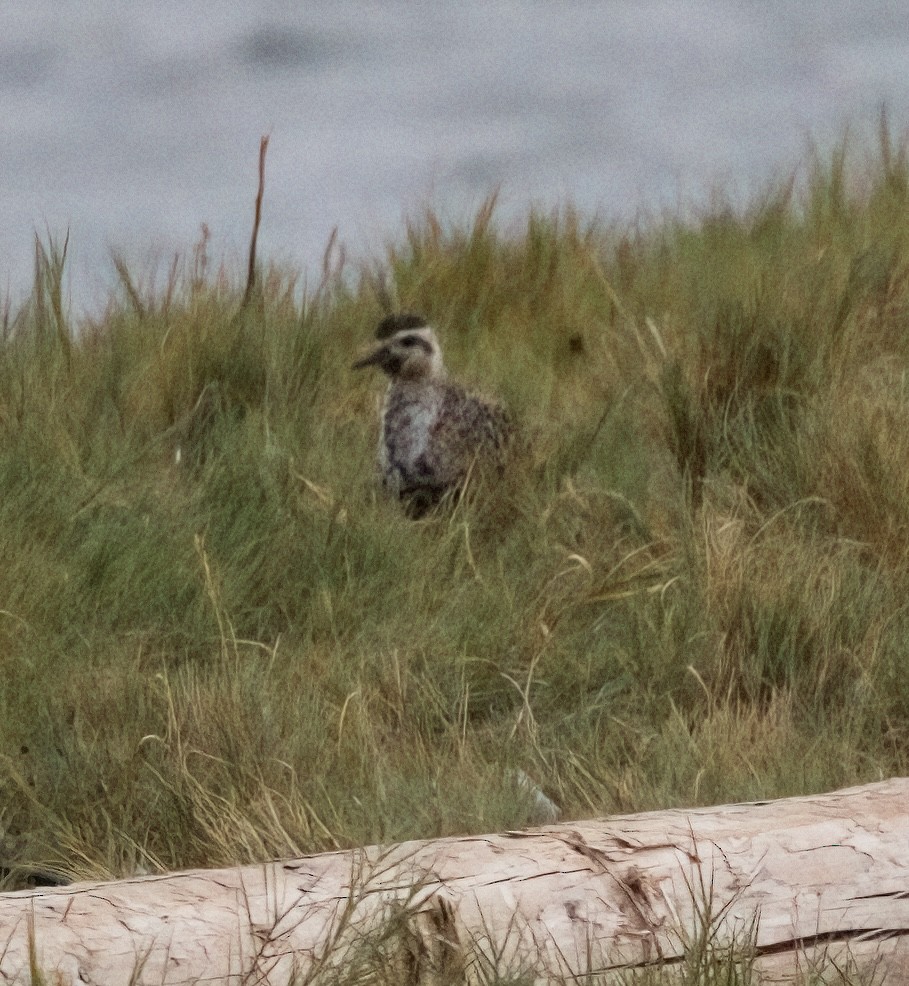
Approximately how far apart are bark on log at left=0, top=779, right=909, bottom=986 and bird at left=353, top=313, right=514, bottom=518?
8.11 ft

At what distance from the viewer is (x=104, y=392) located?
18.0 feet

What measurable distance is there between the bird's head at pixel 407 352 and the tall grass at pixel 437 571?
233 millimetres

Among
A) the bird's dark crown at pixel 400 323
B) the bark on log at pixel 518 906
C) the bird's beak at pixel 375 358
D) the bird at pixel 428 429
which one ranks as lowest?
the bark on log at pixel 518 906

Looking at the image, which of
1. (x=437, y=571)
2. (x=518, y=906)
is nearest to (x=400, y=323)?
(x=437, y=571)

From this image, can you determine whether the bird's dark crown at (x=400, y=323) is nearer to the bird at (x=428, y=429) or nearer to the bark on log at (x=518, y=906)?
the bird at (x=428, y=429)

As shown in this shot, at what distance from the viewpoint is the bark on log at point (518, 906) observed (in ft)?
7.34

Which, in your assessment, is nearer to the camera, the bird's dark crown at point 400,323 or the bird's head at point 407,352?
the bird's head at point 407,352

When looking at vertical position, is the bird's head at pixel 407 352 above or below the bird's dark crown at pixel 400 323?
below

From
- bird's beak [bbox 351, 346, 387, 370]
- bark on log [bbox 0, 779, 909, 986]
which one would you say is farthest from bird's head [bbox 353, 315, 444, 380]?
bark on log [bbox 0, 779, 909, 986]

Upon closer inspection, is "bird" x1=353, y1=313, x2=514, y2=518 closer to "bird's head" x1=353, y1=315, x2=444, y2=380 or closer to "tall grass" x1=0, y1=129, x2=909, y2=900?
"bird's head" x1=353, y1=315, x2=444, y2=380

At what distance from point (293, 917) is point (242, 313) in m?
3.82

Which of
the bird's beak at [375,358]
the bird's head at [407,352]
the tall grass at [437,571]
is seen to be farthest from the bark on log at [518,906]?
the bird's beak at [375,358]

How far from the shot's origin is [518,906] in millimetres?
2387

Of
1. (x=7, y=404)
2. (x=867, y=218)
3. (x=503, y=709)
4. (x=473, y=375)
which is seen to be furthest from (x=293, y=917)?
(x=867, y=218)
